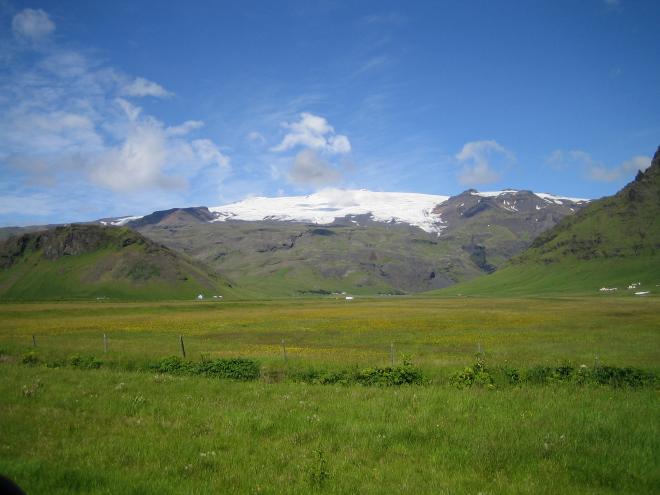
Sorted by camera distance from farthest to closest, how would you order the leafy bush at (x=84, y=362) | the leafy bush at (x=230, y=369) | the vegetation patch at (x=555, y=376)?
the leafy bush at (x=84, y=362)
the leafy bush at (x=230, y=369)
the vegetation patch at (x=555, y=376)

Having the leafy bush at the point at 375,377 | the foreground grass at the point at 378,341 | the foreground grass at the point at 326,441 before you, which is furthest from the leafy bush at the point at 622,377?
the leafy bush at the point at 375,377

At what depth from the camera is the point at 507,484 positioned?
989cm

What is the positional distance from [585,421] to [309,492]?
9327 millimetres

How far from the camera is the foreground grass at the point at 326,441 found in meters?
9.92

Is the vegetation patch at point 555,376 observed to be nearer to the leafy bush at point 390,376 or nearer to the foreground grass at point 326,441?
the leafy bush at point 390,376

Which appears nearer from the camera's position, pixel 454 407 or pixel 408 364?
pixel 454 407

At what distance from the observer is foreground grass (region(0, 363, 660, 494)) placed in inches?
391

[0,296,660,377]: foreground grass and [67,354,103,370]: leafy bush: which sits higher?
[67,354,103,370]: leafy bush

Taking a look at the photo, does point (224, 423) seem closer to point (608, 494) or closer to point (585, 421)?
point (608, 494)

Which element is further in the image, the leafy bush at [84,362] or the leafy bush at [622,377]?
the leafy bush at [84,362]

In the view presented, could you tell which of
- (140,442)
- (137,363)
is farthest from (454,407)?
(137,363)

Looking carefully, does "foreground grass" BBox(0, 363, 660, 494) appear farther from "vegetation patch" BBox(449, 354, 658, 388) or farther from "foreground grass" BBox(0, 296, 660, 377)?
"foreground grass" BBox(0, 296, 660, 377)

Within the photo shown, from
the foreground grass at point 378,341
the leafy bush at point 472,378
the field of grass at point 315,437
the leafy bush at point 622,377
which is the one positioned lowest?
the foreground grass at point 378,341

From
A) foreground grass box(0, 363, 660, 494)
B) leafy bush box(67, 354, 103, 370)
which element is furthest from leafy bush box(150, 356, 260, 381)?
foreground grass box(0, 363, 660, 494)
